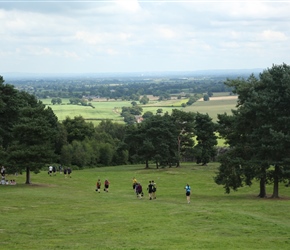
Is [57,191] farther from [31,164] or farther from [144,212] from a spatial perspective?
[144,212]

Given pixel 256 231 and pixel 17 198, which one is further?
pixel 17 198

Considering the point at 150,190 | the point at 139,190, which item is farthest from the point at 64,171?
the point at 150,190

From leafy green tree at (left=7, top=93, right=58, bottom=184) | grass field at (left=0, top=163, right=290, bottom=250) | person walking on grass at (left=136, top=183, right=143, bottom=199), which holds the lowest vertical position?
person walking on grass at (left=136, top=183, right=143, bottom=199)

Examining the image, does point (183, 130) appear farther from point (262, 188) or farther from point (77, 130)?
point (262, 188)

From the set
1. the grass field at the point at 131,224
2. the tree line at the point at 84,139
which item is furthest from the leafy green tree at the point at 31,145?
the grass field at the point at 131,224

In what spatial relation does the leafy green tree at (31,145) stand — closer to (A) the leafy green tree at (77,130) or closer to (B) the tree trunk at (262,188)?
(B) the tree trunk at (262,188)

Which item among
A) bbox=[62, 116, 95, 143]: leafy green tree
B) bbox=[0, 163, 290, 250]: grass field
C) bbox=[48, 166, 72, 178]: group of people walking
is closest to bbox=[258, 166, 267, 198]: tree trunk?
bbox=[0, 163, 290, 250]: grass field

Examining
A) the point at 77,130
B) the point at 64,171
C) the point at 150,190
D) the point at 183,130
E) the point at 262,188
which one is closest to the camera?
the point at 150,190

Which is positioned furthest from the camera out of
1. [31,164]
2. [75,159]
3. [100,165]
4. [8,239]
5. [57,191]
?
[100,165]

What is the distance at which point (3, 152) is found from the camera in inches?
2105

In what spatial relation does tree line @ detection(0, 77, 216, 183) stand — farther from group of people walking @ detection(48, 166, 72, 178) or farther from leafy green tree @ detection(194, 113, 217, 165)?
group of people walking @ detection(48, 166, 72, 178)

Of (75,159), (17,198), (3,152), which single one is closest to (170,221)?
(17,198)

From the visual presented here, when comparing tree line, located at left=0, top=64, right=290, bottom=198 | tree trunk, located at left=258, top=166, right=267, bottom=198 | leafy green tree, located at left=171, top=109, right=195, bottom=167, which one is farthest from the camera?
leafy green tree, located at left=171, top=109, right=195, bottom=167

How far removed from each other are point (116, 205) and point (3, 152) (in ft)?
69.6
